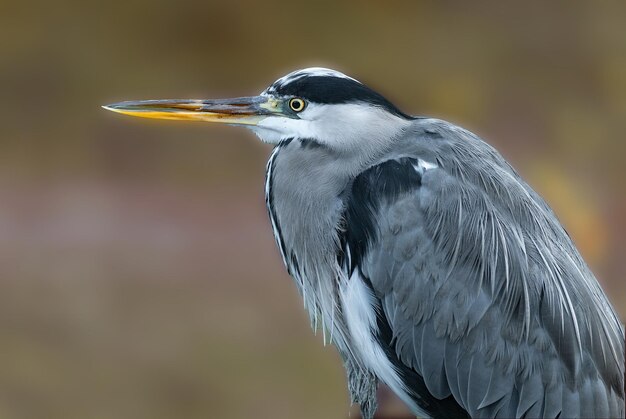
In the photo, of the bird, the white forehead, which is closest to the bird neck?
the bird

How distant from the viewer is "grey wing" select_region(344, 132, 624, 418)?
1.69 m

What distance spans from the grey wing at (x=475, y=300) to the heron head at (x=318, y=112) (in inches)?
3.8

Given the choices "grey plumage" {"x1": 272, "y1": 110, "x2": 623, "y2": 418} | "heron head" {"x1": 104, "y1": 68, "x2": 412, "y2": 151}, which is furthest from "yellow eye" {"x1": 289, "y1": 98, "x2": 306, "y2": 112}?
"grey plumage" {"x1": 272, "y1": 110, "x2": 623, "y2": 418}

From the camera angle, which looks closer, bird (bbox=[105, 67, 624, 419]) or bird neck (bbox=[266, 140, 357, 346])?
bird (bbox=[105, 67, 624, 419])

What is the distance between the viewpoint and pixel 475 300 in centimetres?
171

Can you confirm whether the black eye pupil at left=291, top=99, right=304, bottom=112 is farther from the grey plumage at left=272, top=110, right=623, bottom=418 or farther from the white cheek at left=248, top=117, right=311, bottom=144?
the grey plumage at left=272, top=110, right=623, bottom=418

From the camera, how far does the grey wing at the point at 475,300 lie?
1.69 meters

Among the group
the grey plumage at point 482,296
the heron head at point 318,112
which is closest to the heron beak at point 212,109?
the heron head at point 318,112

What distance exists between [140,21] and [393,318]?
3.73m

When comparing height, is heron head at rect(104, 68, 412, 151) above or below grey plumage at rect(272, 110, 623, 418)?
above

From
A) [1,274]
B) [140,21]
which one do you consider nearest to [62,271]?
[1,274]

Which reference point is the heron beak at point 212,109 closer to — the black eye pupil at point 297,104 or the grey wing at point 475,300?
the black eye pupil at point 297,104

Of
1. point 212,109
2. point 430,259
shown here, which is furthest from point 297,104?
point 430,259

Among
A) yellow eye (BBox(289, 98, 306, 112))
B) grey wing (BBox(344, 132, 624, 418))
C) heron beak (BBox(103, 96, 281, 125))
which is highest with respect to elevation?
yellow eye (BBox(289, 98, 306, 112))
